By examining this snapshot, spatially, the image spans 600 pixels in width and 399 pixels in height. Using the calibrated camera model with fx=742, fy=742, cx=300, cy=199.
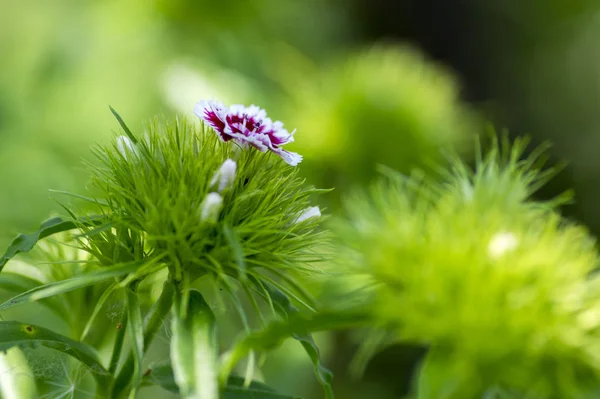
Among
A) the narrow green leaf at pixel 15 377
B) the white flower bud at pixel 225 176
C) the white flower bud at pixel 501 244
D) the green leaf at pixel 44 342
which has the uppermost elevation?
the white flower bud at pixel 501 244

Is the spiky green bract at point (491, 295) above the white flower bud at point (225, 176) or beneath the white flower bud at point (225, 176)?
above

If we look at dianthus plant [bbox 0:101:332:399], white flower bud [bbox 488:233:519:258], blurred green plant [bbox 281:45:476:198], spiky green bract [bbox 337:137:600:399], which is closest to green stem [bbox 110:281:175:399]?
dianthus plant [bbox 0:101:332:399]

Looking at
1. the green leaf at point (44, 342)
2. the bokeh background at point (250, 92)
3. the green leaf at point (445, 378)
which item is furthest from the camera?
the bokeh background at point (250, 92)

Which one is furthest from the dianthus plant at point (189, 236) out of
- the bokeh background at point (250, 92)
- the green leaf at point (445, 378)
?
the bokeh background at point (250, 92)

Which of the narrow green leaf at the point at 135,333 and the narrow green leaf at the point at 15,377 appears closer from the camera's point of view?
A: the narrow green leaf at the point at 135,333

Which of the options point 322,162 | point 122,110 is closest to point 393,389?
point 322,162

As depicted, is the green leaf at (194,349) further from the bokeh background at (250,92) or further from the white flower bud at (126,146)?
the bokeh background at (250,92)

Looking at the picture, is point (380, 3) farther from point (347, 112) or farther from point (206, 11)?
point (347, 112)

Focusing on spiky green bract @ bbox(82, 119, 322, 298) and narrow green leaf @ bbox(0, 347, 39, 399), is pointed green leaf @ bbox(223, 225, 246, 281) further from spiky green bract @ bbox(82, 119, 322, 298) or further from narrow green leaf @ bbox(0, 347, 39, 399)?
narrow green leaf @ bbox(0, 347, 39, 399)
